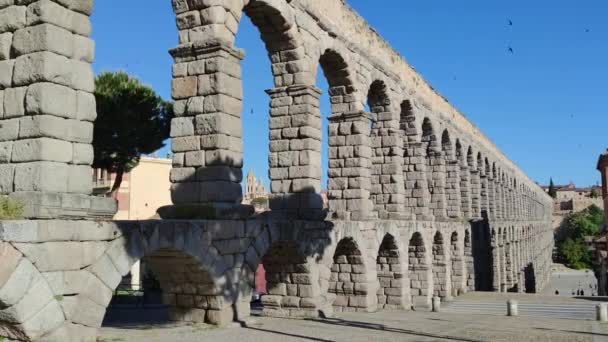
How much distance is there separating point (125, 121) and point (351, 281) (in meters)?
14.7

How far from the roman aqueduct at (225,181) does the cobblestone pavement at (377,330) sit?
0.62 meters

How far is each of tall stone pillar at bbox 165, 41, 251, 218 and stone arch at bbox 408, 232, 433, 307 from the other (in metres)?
11.6

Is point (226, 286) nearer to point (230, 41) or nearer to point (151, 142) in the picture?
point (230, 41)

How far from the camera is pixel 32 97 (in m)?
7.03

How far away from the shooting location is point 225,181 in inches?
398

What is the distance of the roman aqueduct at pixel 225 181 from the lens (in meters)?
6.95

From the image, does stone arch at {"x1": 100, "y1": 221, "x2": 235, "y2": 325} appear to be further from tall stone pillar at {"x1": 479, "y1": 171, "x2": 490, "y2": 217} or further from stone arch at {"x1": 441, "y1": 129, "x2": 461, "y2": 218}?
tall stone pillar at {"x1": 479, "y1": 171, "x2": 490, "y2": 217}

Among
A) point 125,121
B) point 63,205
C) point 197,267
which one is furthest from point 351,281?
point 125,121

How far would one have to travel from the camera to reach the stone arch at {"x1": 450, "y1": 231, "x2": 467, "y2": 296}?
26.0m

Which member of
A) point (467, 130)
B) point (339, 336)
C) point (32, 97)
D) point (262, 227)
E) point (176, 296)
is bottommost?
point (339, 336)

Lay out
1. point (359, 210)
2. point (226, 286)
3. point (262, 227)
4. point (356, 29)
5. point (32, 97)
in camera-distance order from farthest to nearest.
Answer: point (356, 29) < point (359, 210) < point (262, 227) < point (226, 286) < point (32, 97)

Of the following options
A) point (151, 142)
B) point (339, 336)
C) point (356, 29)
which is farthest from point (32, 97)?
point (151, 142)

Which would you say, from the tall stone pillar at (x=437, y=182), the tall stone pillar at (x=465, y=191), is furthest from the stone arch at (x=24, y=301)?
the tall stone pillar at (x=465, y=191)

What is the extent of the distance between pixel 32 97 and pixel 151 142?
20.7 m
